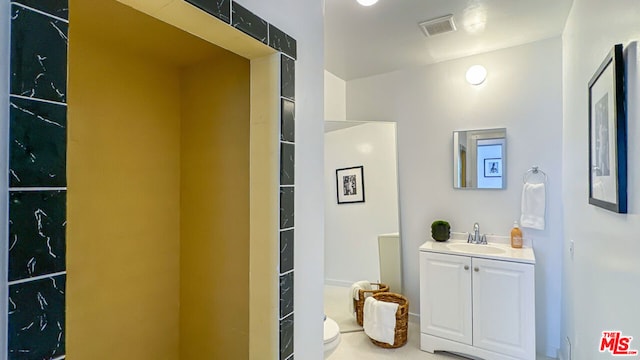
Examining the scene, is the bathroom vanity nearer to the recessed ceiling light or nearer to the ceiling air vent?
the ceiling air vent

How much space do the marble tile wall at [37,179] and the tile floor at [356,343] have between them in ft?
8.05

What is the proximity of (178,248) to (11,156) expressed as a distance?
1.52 metres

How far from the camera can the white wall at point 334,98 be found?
11.7ft

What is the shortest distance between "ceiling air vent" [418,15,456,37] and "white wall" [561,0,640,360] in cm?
72

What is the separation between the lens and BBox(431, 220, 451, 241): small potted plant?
10.0 feet

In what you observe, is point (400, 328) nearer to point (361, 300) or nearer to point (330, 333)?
point (361, 300)

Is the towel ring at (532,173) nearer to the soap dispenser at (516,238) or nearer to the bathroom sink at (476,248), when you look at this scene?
the soap dispenser at (516,238)

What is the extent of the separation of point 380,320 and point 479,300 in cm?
81

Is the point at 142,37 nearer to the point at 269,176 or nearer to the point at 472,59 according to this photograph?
the point at 269,176

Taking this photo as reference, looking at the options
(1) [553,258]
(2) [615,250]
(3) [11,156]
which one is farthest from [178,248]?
(1) [553,258]

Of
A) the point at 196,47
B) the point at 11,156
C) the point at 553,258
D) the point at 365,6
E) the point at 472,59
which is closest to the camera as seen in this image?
the point at 11,156

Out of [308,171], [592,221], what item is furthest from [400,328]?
[308,171]

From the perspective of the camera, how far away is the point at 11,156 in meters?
0.63

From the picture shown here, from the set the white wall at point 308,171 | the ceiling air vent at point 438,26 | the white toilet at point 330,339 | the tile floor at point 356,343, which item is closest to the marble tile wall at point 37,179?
the white wall at point 308,171
